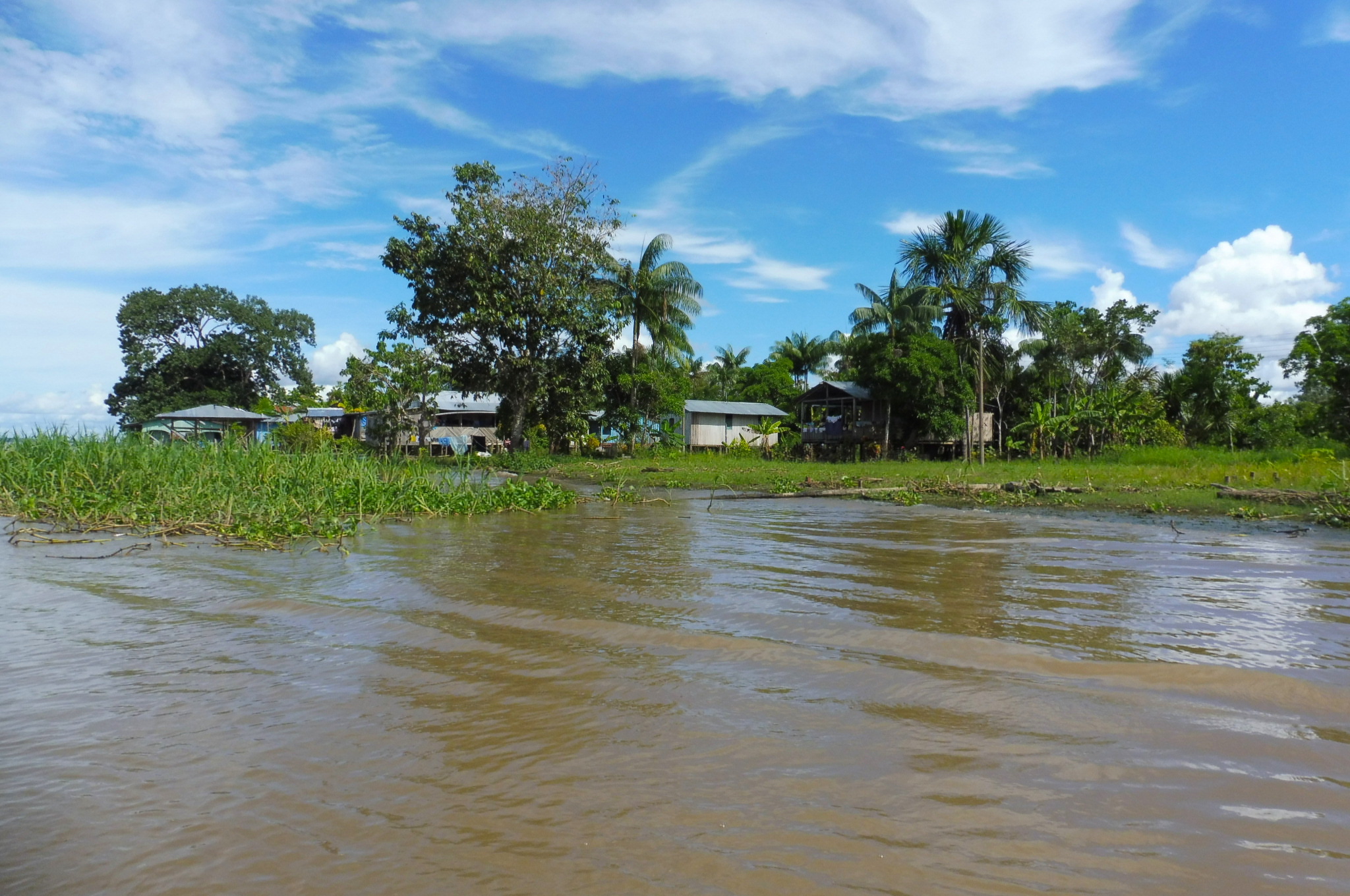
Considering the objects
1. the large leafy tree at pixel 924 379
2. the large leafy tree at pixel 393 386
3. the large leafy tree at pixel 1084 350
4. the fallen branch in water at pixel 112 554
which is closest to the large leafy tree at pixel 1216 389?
the large leafy tree at pixel 1084 350

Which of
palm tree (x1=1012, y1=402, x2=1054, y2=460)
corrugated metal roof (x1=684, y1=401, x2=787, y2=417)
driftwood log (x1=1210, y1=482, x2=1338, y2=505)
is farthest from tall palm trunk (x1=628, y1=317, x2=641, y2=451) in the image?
driftwood log (x1=1210, y1=482, x2=1338, y2=505)

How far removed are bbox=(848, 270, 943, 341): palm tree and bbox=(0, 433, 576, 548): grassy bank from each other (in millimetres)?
22935

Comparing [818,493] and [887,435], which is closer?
[818,493]

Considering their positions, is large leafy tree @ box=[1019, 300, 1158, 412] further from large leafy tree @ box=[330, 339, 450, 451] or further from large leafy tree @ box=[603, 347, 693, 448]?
large leafy tree @ box=[330, 339, 450, 451]

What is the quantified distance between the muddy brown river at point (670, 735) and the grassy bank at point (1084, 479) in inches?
258

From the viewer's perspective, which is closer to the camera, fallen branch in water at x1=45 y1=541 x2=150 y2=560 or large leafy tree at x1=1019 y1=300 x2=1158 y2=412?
fallen branch in water at x1=45 y1=541 x2=150 y2=560

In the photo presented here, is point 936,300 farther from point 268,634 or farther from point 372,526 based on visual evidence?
point 268,634

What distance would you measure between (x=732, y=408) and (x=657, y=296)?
33.1 feet

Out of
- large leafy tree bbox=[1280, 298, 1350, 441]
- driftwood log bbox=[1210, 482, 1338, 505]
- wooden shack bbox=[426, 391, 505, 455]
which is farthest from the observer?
wooden shack bbox=[426, 391, 505, 455]

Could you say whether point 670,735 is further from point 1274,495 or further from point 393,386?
point 393,386

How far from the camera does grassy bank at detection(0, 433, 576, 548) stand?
1067 cm

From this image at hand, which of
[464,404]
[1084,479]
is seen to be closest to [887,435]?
[1084,479]

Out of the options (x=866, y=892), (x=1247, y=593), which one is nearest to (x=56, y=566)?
(x=866, y=892)

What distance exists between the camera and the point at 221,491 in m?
11.4
